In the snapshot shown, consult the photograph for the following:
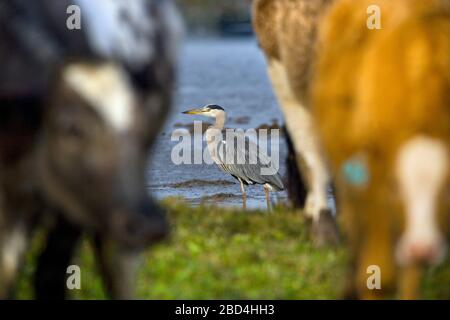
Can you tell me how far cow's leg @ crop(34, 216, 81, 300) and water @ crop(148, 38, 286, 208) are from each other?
485mm

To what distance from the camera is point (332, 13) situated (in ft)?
21.7

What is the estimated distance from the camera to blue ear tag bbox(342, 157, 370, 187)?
578 centimetres

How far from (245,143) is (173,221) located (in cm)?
236

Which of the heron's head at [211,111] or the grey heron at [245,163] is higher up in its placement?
the heron's head at [211,111]

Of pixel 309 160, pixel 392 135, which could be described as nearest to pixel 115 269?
pixel 392 135

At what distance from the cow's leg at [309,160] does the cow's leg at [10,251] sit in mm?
3140

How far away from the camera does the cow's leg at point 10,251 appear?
5.32 meters

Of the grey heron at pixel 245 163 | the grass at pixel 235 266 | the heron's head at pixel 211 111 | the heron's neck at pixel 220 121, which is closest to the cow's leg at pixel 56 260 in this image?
the grass at pixel 235 266

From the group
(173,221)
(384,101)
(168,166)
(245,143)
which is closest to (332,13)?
(384,101)

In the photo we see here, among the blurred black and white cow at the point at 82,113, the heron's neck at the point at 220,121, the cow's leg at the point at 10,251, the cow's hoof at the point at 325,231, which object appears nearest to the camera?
the blurred black and white cow at the point at 82,113

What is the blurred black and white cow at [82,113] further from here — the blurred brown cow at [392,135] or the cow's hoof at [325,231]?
the cow's hoof at [325,231]

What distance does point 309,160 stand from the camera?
8383mm

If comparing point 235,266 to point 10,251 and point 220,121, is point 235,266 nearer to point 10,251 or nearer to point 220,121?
point 10,251
